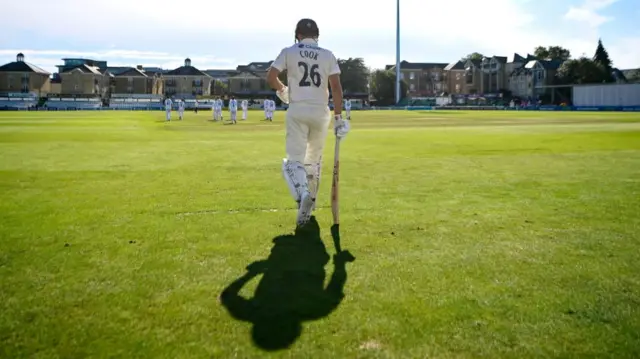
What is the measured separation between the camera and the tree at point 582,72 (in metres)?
107

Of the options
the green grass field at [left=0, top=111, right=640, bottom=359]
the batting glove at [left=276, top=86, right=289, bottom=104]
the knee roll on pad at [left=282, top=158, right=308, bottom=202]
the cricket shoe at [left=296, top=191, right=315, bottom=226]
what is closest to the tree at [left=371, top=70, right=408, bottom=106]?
the green grass field at [left=0, top=111, right=640, bottom=359]

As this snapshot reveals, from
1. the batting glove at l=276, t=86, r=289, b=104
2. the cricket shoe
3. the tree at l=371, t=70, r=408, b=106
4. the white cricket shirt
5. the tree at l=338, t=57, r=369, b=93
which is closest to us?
the cricket shoe

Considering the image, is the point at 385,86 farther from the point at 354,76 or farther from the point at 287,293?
the point at 287,293

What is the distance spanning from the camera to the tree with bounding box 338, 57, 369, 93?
435ft

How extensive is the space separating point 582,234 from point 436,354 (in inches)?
138

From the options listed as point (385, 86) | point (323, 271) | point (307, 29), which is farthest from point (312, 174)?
point (385, 86)

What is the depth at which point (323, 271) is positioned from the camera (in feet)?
14.9

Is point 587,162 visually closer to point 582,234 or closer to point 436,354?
point 582,234

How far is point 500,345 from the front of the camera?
3.17m

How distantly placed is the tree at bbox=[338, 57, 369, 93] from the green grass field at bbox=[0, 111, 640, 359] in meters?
126

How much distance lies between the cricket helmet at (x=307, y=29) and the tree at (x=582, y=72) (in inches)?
4554

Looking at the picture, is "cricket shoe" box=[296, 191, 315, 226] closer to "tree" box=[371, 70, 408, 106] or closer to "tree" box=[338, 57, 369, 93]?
"tree" box=[371, 70, 408, 106]

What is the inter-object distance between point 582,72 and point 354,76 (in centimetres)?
5169

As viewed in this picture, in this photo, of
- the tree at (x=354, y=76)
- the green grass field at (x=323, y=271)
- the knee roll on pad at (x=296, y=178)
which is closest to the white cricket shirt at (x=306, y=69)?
the knee roll on pad at (x=296, y=178)
